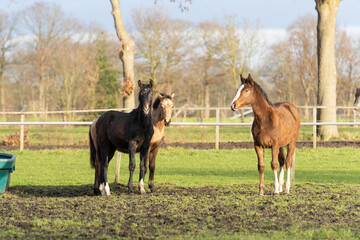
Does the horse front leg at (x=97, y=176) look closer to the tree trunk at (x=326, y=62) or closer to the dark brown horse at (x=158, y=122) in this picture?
the dark brown horse at (x=158, y=122)

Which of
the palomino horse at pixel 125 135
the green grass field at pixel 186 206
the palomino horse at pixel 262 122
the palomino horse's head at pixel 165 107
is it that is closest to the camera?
the green grass field at pixel 186 206

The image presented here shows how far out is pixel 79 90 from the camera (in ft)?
122

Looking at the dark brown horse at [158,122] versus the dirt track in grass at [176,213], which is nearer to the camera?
the dirt track in grass at [176,213]

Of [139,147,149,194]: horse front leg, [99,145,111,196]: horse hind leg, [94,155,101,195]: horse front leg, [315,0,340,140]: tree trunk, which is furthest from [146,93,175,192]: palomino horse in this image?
[315,0,340,140]: tree trunk

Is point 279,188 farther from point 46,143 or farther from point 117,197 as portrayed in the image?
point 46,143

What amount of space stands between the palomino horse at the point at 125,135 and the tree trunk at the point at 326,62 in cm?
1321

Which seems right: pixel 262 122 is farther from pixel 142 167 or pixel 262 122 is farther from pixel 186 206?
pixel 142 167

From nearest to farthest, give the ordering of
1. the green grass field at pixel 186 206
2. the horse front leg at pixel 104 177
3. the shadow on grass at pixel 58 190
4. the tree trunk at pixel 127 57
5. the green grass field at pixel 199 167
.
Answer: the green grass field at pixel 186 206, the horse front leg at pixel 104 177, the shadow on grass at pixel 58 190, the green grass field at pixel 199 167, the tree trunk at pixel 127 57

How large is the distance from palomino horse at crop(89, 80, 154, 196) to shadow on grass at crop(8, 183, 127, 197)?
0.47m

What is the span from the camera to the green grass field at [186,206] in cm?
545

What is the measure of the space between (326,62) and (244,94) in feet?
44.8

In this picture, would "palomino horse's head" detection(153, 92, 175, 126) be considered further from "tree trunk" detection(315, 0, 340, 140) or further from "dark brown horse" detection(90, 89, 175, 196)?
"tree trunk" detection(315, 0, 340, 140)

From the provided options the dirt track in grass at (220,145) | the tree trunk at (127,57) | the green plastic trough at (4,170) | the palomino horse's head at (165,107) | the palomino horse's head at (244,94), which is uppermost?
the tree trunk at (127,57)

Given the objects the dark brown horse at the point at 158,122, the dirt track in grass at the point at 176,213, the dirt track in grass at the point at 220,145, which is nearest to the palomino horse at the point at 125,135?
the dark brown horse at the point at 158,122
